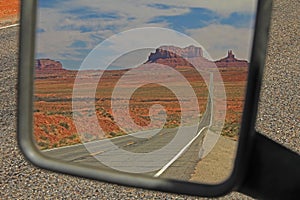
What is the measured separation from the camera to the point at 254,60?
2.77ft

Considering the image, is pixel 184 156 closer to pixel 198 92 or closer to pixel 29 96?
pixel 198 92

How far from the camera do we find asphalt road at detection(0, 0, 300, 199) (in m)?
3.62

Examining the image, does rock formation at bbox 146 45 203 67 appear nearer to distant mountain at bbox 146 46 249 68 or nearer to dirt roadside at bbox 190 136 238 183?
distant mountain at bbox 146 46 249 68

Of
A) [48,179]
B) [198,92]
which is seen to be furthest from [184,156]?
[48,179]

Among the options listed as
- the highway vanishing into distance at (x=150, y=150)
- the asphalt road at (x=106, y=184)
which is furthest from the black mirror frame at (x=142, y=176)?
the asphalt road at (x=106, y=184)

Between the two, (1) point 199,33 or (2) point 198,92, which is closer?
(1) point 199,33

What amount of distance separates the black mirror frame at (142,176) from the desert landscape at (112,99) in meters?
0.09

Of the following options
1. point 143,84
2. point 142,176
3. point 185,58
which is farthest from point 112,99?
point 142,176

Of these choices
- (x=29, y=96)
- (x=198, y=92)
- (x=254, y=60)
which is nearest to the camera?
(x=254, y=60)

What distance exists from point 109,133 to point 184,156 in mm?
296

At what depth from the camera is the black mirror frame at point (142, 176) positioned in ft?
2.75

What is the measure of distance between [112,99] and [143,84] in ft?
1.11

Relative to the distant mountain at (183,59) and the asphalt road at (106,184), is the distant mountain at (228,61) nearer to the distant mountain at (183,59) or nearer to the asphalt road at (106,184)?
the distant mountain at (183,59)

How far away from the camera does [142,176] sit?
1129 mm
